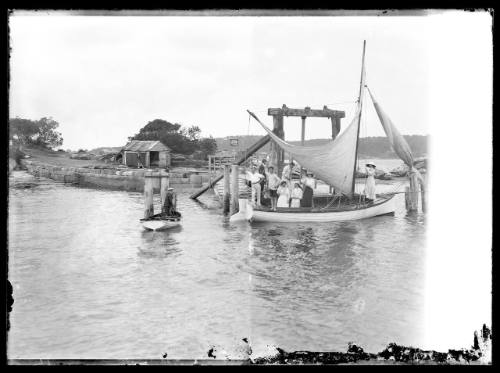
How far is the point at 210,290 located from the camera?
16.9 feet

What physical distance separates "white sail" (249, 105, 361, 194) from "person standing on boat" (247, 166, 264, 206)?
551 mm

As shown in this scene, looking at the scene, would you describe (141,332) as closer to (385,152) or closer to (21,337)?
(21,337)

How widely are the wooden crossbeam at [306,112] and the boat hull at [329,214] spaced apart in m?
1.24

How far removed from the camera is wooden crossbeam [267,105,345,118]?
5281mm

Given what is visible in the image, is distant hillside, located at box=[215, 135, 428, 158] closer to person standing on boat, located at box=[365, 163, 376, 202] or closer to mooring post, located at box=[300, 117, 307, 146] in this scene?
mooring post, located at box=[300, 117, 307, 146]

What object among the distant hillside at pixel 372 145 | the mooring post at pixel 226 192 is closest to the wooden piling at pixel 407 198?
the distant hillside at pixel 372 145

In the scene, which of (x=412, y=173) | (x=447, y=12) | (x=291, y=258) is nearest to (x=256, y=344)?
(x=291, y=258)

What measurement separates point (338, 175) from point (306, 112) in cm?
122

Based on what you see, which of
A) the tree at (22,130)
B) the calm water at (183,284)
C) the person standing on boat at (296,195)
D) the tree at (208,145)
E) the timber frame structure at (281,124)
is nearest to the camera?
the calm water at (183,284)

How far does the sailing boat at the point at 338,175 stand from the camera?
5350mm

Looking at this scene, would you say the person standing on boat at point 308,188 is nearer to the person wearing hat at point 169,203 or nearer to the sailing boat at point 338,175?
the sailing boat at point 338,175

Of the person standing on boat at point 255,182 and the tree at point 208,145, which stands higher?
the tree at point 208,145

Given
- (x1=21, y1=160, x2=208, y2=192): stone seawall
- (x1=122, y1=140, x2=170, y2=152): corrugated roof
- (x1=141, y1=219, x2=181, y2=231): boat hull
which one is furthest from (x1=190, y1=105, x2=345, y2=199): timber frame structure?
(x1=141, y1=219, x2=181, y2=231): boat hull

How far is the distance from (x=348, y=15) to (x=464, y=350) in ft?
10.4
